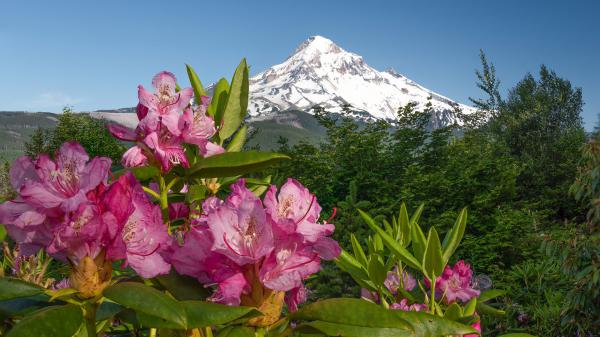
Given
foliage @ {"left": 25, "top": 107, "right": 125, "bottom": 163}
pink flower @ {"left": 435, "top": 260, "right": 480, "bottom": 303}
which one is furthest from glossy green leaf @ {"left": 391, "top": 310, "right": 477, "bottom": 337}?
foliage @ {"left": 25, "top": 107, "right": 125, "bottom": 163}

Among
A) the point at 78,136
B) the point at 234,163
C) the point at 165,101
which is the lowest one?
the point at 234,163

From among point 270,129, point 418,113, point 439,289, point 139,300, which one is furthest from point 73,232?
point 270,129

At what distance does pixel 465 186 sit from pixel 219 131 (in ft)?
27.7

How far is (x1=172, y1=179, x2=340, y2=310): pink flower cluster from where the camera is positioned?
31.7 inches

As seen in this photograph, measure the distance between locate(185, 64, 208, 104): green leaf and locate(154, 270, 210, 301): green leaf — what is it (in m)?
0.43

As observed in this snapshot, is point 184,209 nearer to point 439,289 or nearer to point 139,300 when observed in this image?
point 139,300

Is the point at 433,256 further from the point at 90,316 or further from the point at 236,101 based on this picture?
the point at 90,316

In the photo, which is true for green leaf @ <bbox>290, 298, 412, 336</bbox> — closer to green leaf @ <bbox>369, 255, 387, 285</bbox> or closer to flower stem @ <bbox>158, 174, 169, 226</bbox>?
flower stem @ <bbox>158, 174, 169, 226</bbox>

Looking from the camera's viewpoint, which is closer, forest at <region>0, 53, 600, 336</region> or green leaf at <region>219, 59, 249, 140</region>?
green leaf at <region>219, 59, 249, 140</region>

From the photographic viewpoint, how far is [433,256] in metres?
1.16

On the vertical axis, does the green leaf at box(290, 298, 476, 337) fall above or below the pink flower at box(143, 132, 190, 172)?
below

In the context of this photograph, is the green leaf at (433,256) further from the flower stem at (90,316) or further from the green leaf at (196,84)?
the flower stem at (90,316)

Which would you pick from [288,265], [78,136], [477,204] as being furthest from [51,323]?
[78,136]

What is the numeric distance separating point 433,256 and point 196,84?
2.16 feet
